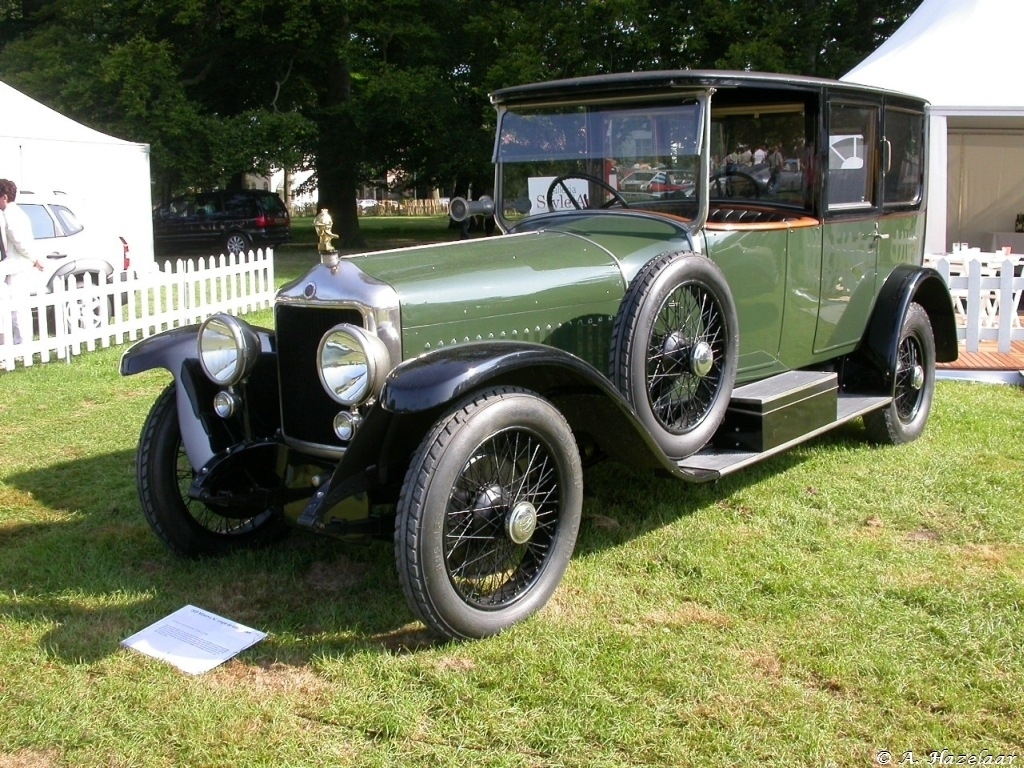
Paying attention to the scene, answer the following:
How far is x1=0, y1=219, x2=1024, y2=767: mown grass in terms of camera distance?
2.86m

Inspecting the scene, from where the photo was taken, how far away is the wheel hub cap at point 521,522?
11.3 ft

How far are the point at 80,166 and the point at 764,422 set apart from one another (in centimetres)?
1288

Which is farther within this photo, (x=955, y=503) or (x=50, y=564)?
(x=955, y=503)

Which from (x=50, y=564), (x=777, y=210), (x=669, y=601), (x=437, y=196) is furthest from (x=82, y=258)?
(x=437, y=196)

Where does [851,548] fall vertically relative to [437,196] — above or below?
below

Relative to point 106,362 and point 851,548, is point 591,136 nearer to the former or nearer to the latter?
point 851,548

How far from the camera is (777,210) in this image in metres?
5.00

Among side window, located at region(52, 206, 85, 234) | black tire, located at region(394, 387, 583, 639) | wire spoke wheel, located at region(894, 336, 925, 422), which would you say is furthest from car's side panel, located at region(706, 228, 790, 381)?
side window, located at region(52, 206, 85, 234)

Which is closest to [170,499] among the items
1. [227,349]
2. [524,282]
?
[227,349]

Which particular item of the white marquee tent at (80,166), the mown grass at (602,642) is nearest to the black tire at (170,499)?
the mown grass at (602,642)

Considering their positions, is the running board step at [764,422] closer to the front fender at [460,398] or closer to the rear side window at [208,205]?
the front fender at [460,398]

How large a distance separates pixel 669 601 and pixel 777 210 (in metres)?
2.21

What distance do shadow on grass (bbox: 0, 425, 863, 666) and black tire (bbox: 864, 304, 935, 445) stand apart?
2.74ft

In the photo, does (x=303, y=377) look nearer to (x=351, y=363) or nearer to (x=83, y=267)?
(x=351, y=363)
